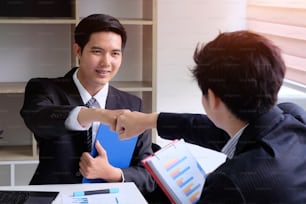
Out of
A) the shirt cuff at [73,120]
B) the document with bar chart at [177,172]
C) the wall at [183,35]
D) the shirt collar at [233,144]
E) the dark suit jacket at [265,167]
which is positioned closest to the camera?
the dark suit jacket at [265,167]

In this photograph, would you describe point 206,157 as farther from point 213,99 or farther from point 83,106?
point 213,99

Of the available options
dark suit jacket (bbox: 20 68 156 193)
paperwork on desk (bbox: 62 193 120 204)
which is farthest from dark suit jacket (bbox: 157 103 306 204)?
dark suit jacket (bbox: 20 68 156 193)

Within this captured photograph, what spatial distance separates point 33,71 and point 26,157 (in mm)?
522

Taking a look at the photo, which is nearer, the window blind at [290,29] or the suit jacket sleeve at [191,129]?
the suit jacket sleeve at [191,129]

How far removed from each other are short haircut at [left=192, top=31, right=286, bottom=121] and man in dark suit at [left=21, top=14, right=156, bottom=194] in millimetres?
786

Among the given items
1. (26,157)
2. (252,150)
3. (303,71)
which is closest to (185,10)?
(303,71)

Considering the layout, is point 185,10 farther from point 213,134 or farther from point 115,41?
point 213,134

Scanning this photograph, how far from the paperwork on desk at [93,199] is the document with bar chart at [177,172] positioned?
0.34 metres

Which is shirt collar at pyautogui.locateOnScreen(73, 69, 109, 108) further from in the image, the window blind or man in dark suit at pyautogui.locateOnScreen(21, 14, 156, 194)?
A: the window blind

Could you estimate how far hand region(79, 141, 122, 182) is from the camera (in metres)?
1.94

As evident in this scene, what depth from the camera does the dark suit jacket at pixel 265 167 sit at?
1.04m

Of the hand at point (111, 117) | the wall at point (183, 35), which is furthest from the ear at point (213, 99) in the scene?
the wall at point (183, 35)

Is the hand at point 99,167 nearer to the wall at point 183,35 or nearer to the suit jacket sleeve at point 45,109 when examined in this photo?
the suit jacket sleeve at point 45,109

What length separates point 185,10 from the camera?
10.2 ft
